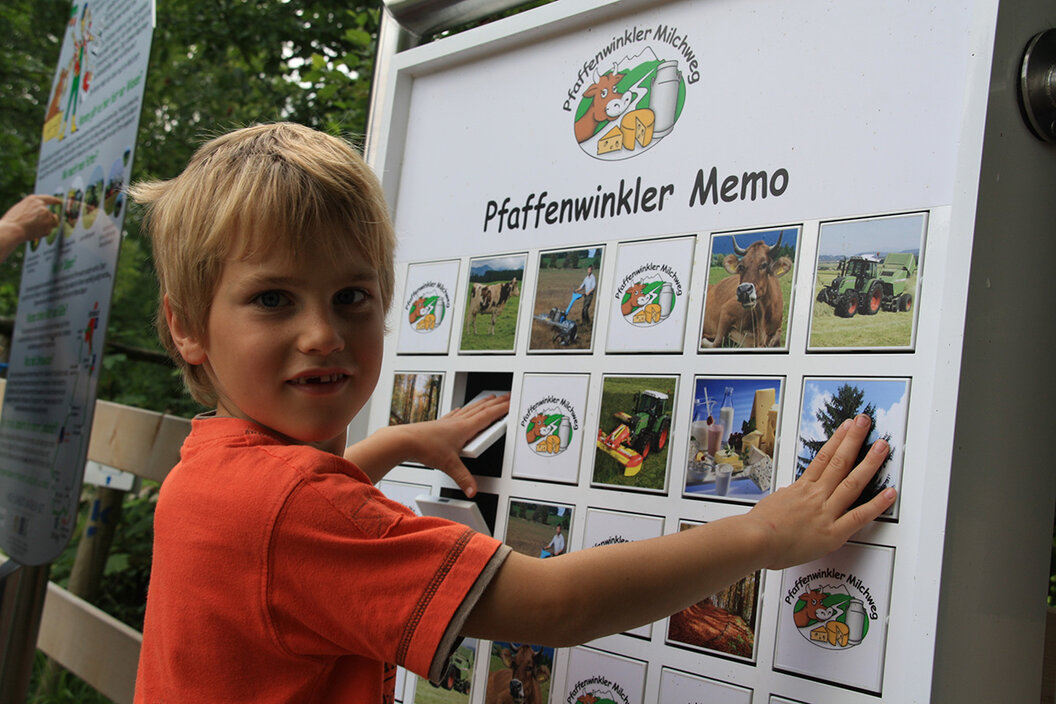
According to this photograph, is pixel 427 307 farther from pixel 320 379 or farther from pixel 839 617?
pixel 839 617

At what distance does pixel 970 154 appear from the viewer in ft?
3.06

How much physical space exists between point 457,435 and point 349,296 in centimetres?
33

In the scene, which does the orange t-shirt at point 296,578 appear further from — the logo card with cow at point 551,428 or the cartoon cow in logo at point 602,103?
the cartoon cow in logo at point 602,103

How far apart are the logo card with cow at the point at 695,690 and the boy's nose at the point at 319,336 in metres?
0.57

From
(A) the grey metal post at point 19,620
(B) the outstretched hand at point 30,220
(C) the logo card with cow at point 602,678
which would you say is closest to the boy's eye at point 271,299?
(C) the logo card with cow at point 602,678

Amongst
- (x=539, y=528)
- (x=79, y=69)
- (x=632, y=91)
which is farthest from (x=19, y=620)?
(x=632, y=91)

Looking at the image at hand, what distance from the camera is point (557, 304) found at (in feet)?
4.31

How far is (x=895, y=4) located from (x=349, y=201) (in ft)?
2.25

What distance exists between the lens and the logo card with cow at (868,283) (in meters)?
0.96

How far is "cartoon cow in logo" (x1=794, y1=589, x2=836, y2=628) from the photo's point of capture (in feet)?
3.20

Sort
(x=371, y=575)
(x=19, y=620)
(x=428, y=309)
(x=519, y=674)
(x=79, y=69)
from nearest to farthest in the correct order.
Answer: (x=371, y=575)
(x=519, y=674)
(x=428, y=309)
(x=19, y=620)
(x=79, y=69)

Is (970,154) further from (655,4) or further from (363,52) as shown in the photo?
(363,52)

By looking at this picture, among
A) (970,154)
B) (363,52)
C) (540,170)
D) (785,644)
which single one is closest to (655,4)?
(540,170)

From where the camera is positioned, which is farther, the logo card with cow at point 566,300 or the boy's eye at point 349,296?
the logo card with cow at point 566,300
